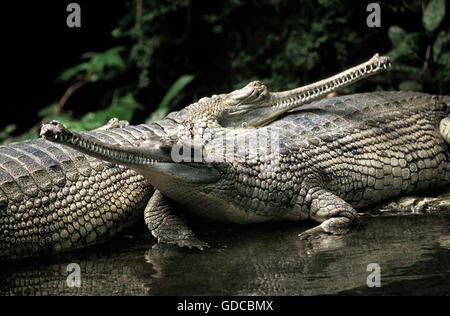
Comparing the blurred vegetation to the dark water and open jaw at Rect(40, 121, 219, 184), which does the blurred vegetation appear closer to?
the dark water

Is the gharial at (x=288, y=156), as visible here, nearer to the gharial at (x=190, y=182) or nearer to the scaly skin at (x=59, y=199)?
the gharial at (x=190, y=182)

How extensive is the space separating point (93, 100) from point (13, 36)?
5.73 ft

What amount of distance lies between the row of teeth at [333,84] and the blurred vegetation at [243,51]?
1.67 m

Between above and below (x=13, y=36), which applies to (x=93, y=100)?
below

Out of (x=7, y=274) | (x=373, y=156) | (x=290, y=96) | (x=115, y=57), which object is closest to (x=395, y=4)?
(x=290, y=96)

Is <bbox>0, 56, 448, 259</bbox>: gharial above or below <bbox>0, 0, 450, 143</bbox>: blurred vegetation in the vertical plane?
below

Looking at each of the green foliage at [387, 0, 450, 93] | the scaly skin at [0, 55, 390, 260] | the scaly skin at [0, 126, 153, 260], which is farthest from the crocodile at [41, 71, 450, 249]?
the green foliage at [387, 0, 450, 93]

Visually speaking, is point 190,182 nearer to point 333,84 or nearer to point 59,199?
point 59,199

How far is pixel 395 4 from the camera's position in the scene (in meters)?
6.52

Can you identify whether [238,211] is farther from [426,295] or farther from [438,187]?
[438,187]

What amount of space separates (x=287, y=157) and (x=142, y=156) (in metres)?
1.17

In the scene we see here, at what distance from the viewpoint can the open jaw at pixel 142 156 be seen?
8.67 ft

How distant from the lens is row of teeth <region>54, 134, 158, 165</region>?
8.84 feet

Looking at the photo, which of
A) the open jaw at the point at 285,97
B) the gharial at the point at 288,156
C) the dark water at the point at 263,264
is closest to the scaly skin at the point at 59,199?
the dark water at the point at 263,264
